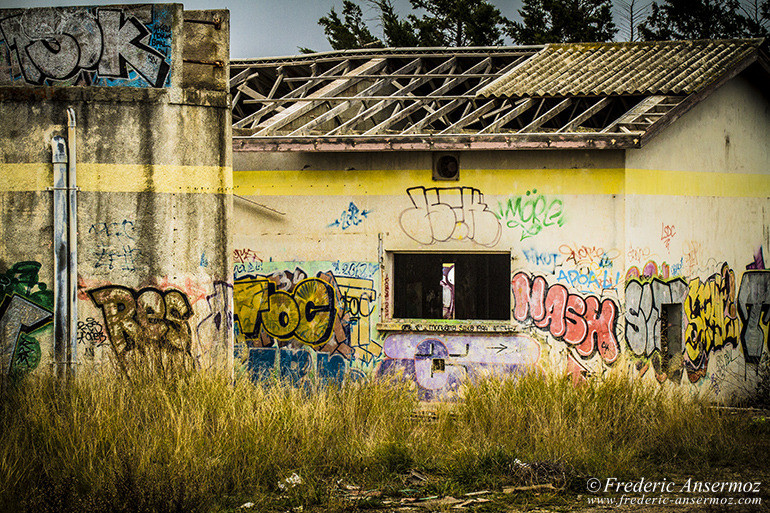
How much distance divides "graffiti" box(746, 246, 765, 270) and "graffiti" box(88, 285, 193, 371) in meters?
9.89

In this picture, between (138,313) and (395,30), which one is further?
(395,30)

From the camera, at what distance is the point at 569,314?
1304 centimetres

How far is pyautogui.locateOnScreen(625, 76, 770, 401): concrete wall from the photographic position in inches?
514

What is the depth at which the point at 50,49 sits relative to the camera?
1055 cm

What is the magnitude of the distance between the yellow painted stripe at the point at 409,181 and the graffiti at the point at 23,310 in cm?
459

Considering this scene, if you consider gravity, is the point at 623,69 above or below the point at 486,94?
above

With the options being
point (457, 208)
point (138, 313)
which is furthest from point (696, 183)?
point (138, 313)

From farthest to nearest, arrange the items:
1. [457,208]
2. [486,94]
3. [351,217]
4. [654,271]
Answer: [486,94] → [351,217] → [457,208] → [654,271]

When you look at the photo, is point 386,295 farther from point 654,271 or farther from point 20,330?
point 20,330

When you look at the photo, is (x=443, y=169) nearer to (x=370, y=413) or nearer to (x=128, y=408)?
(x=370, y=413)

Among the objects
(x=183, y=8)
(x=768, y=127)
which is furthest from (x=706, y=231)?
(x=183, y=8)

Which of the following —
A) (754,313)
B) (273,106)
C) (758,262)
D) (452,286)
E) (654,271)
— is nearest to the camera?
(654,271)

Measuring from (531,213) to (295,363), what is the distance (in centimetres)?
445

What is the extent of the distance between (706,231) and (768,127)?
297cm
